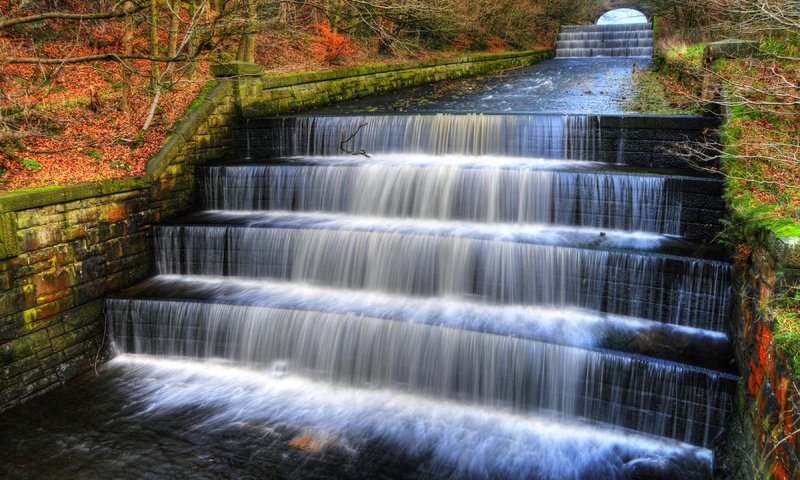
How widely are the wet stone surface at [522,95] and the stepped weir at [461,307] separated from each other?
131 inches

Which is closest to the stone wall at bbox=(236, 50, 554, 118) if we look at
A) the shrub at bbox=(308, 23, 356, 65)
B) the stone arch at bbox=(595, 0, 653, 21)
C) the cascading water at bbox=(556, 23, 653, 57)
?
the shrub at bbox=(308, 23, 356, 65)

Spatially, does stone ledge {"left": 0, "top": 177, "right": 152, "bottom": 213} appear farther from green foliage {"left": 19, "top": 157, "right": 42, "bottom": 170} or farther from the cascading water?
the cascading water

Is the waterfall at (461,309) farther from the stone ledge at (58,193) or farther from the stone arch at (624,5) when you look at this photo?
the stone arch at (624,5)

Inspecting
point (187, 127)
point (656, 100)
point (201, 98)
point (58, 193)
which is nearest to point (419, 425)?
point (58, 193)

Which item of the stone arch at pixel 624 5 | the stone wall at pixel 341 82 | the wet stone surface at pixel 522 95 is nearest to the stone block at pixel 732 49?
the wet stone surface at pixel 522 95

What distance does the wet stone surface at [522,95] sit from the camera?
1336 centimetres

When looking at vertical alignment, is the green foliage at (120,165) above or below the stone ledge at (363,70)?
below

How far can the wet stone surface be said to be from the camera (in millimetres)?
13359

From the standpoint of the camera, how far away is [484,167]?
9.05 metres

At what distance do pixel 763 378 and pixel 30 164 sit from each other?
9108 millimetres

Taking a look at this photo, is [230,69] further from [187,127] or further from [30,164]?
[30,164]

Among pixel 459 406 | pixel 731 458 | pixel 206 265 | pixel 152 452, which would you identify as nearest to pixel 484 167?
pixel 459 406

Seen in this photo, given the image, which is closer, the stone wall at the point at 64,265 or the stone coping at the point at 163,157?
the stone wall at the point at 64,265

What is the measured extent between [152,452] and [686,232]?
6.82 m
